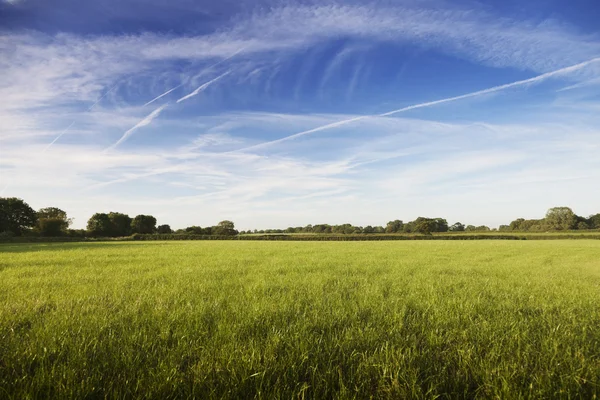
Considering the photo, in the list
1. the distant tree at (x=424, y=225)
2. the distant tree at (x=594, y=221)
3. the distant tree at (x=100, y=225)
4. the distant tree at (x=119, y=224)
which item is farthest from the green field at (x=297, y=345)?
the distant tree at (x=594, y=221)

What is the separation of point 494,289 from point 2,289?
45.2 feet

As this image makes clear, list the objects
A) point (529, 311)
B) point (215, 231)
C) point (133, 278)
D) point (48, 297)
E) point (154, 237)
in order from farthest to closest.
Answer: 1. point (215, 231)
2. point (154, 237)
3. point (133, 278)
4. point (48, 297)
5. point (529, 311)

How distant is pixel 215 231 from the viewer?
409 ft

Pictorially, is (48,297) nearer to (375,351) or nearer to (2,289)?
(2,289)

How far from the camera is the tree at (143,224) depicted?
12019 cm

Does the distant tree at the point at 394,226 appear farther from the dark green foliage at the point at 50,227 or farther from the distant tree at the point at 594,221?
the dark green foliage at the point at 50,227

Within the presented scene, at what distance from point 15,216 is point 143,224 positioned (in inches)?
1519

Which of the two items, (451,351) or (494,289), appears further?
(494,289)

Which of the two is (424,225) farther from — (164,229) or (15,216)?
(15,216)

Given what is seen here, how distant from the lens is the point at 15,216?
8900 centimetres

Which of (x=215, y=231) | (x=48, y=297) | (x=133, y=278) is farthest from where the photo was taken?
(x=215, y=231)

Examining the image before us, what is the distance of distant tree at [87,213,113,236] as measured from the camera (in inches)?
4197

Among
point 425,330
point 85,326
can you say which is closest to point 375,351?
point 425,330

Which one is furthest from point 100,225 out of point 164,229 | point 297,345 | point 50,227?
point 297,345
